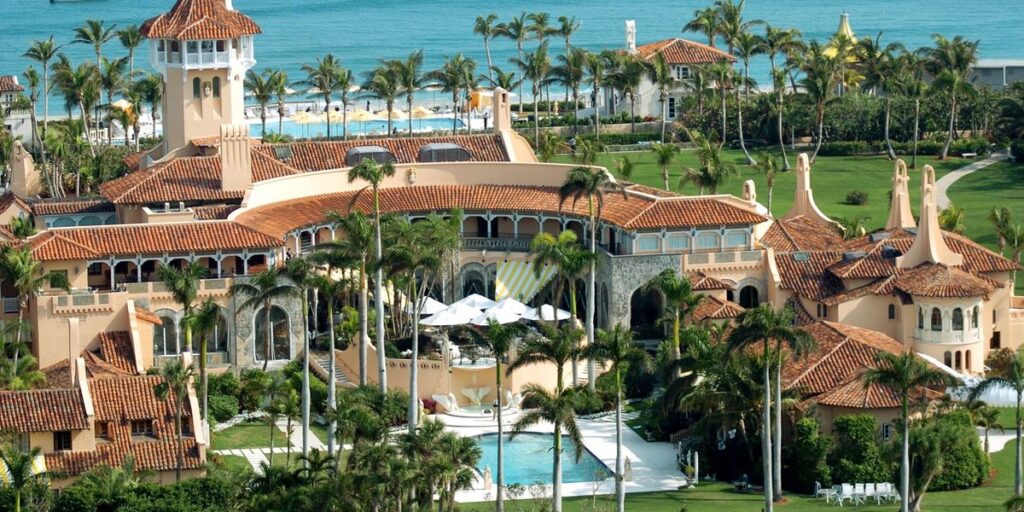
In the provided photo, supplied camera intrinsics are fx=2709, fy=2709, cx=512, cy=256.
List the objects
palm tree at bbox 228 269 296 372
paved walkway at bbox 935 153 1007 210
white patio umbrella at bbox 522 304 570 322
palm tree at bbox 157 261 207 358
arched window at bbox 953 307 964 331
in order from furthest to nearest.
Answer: paved walkway at bbox 935 153 1007 210, white patio umbrella at bbox 522 304 570 322, arched window at bbox 953 307 964 331, palm tree at bbox 157 261 207 358, palm tree at bbox 228 269 296 372

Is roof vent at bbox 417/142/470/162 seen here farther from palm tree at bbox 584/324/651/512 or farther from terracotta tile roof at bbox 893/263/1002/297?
palm tree at bbox 584/324/651/512

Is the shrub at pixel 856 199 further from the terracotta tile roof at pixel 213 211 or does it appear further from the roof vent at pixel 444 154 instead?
the terracotta tile roof at pixel 213 211

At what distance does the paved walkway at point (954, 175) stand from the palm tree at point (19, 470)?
198 feet

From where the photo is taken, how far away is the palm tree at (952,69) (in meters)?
150

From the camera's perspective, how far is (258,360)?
10969 cm

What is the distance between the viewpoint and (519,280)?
116 metres

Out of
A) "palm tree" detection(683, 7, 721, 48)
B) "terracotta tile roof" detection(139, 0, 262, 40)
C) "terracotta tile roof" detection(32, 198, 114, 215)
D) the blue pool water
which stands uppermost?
"terracotta tile roof" detection(139, 0, 262, 40)

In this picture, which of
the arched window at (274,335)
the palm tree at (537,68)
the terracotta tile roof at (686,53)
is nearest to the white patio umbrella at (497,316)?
the arched window at (274,335)

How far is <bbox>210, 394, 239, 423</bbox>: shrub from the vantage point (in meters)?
103

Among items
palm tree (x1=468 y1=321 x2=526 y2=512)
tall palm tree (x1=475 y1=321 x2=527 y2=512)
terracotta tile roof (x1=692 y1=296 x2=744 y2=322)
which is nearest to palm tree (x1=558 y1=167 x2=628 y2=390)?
terracotta tile roof (x1=692 y1=296 x2=744 y2=322)

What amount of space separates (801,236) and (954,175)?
30.5m

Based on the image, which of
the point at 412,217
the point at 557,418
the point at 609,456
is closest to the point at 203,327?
the point at 609,456

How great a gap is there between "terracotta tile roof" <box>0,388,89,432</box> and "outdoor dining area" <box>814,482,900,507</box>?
25.6 meters

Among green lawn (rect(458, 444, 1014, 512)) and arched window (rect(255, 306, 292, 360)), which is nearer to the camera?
green lawn (rect(458, 444, 1014, 512))
